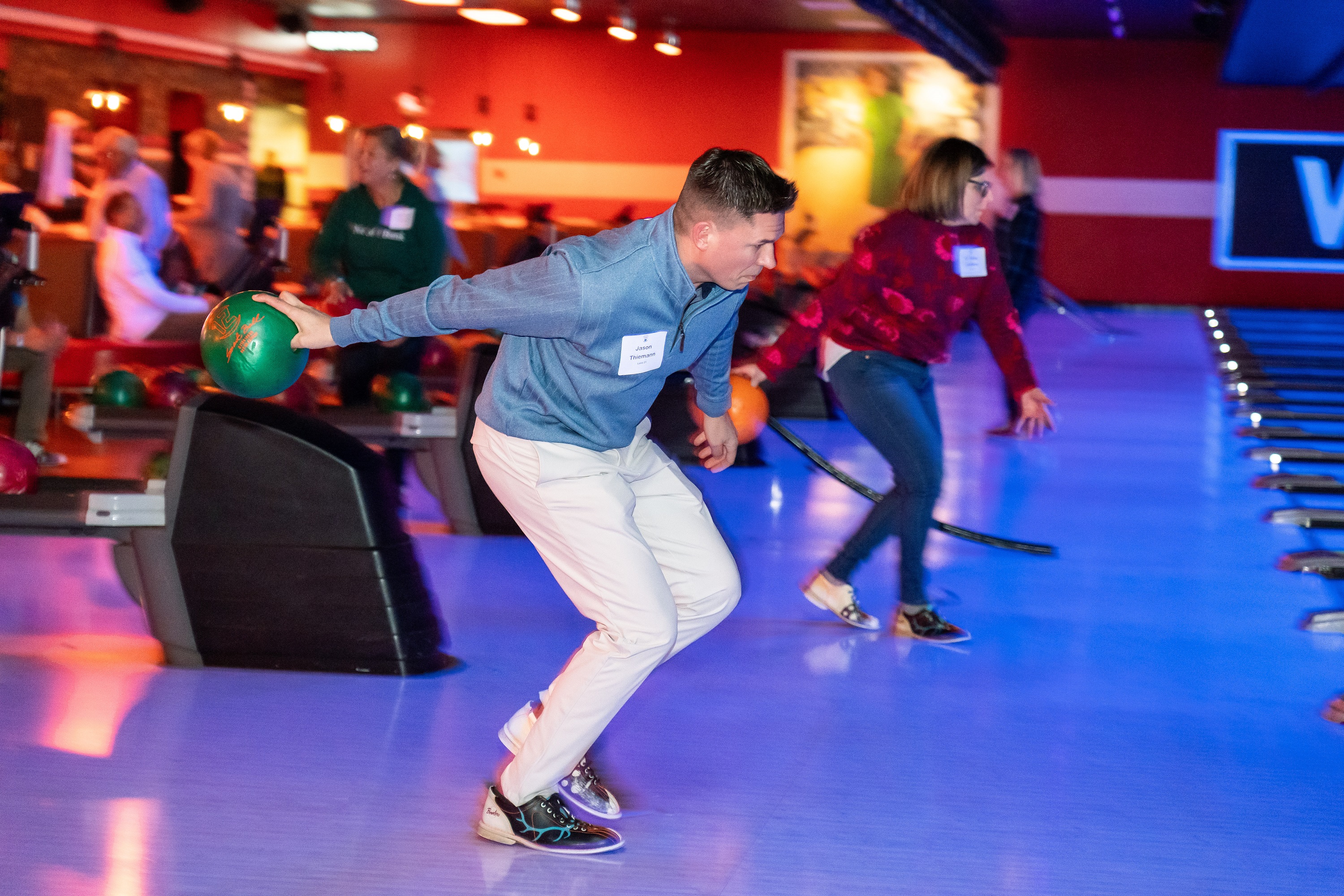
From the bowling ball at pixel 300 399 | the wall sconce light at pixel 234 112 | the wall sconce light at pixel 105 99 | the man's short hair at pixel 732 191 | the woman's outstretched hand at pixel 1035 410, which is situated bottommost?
the bowling ball at pixel 300 399

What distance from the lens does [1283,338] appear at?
41.3 feet

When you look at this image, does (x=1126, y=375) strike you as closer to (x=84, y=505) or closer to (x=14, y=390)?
(x=14, y=390)

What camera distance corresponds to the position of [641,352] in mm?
2131

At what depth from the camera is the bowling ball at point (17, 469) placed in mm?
3535

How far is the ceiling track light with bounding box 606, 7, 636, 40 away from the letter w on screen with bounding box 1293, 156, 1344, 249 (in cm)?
763

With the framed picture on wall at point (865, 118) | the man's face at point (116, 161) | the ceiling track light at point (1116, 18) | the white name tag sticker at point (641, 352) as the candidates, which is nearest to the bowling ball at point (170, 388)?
the man's face at point (116, 161)

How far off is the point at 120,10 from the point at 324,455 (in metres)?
12.2

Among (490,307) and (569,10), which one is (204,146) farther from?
(490,307)

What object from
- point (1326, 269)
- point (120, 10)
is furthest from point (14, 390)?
point (1326, 269)

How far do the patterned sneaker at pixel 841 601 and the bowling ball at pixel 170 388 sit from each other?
280 centimetres

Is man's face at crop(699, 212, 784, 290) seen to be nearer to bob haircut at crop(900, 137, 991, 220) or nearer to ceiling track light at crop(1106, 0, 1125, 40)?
bob haircut at crop(900, 137, 991, 220)

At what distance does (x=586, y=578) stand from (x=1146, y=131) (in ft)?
52.3

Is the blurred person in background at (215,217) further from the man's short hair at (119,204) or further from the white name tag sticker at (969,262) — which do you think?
the white name tag sticker at (969,262)

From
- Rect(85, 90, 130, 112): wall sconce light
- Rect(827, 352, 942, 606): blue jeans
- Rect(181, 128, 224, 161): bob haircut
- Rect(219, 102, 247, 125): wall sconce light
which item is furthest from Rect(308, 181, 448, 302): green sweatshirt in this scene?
Rect(219, 102, 247, 125): wall sconce light
